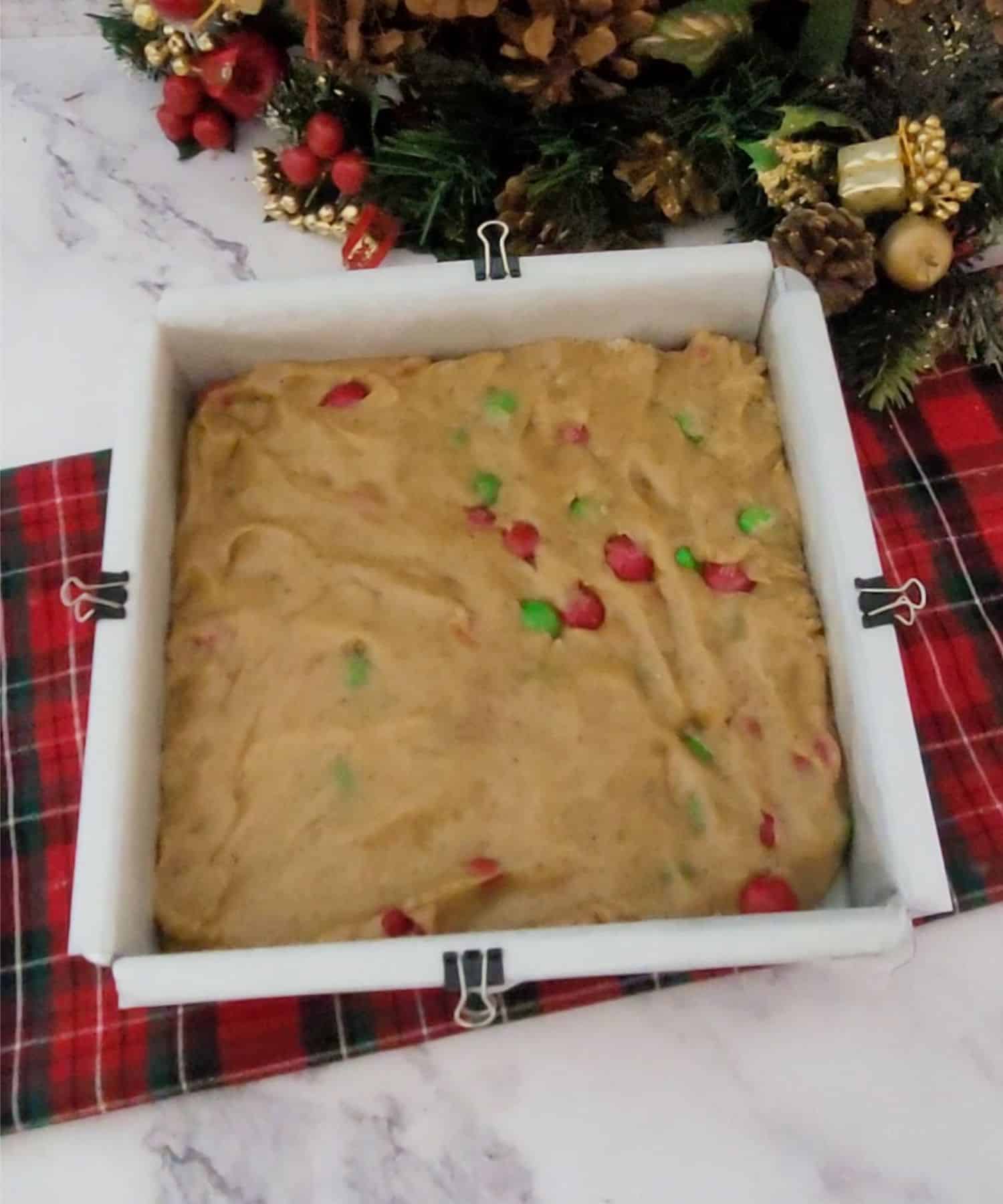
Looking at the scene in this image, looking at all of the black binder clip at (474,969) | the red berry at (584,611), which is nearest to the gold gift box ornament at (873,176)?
the red berry at (584,611)

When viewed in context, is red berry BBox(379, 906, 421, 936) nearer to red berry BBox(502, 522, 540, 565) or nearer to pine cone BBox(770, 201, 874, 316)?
red berry BBox(502, 522, 540, 565)

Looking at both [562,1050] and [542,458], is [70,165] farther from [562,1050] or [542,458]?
[562,1050]

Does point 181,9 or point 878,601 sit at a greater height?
point 181,9

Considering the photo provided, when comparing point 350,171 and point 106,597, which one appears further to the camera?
point 350,171

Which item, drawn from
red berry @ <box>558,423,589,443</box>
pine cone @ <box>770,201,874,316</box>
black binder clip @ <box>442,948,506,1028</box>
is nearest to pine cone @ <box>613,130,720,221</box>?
pine cone @ <box>770,201,874,316</box>

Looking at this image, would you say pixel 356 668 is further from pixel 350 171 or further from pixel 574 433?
pixel 350 171

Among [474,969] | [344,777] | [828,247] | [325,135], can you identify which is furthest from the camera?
[325,135]

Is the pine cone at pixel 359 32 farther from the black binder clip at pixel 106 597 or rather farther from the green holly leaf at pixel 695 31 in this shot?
the black binder clip at pixel 106 597

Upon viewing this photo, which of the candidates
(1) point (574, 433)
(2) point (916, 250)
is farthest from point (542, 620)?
(2) point (916, 250)
